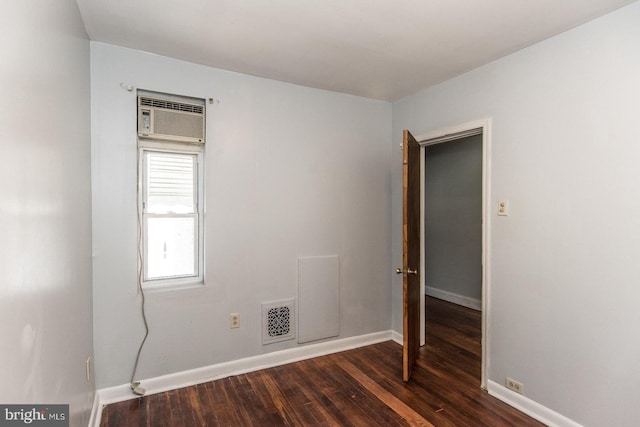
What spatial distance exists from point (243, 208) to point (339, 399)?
1.73m

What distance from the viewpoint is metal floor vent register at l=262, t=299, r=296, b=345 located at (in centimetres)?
302

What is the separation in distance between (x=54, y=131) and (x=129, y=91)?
4.12 feet

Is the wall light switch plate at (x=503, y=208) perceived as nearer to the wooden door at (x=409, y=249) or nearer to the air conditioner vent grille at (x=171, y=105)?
the wooden door at (x=409, y=249)

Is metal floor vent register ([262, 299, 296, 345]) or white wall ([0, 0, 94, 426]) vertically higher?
white wall ([0, 0, 94, 426])

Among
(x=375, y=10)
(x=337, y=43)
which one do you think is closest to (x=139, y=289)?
(x=337, y=43)

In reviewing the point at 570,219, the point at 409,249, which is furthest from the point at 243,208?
the point at 570,219

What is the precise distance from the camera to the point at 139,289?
253 centimetres

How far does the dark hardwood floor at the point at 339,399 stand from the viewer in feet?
7.38

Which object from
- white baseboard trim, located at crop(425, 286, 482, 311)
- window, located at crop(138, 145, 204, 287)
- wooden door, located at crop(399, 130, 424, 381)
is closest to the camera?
window, located at crop(138, 145, 204, 287)

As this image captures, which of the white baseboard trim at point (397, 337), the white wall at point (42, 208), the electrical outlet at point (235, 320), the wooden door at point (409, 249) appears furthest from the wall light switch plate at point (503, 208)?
the white wall at point (42, 208)

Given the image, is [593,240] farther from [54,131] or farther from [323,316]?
[54,131]

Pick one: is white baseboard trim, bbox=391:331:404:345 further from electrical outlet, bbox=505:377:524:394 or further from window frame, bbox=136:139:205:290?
window frame, bbox=136:139:205:290

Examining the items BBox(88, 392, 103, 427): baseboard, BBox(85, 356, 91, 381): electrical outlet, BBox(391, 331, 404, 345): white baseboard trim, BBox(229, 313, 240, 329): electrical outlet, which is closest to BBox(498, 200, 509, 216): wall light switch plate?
BBox(391, 331, 404, 345): white baseboard trim

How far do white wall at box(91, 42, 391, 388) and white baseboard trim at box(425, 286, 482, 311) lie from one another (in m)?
1.77
